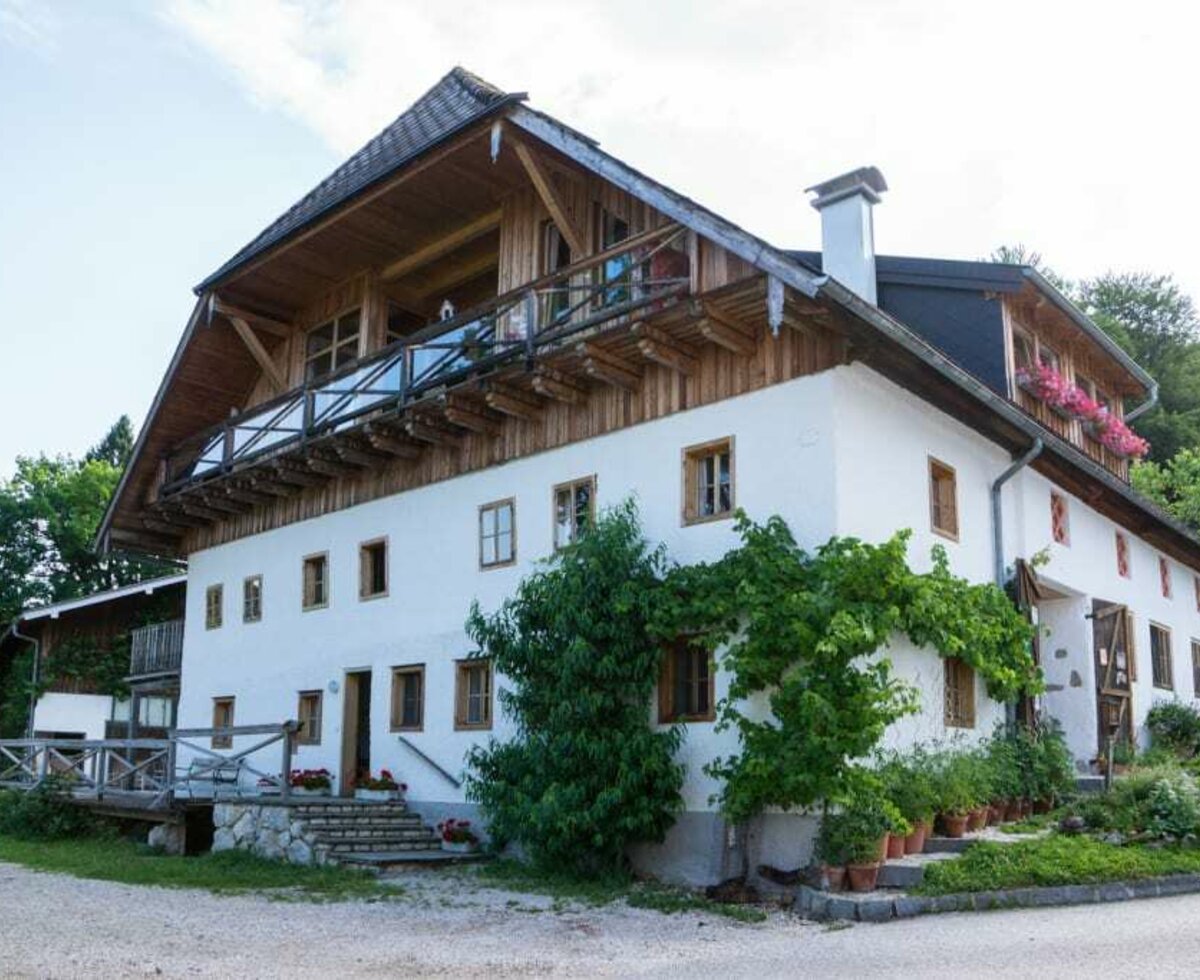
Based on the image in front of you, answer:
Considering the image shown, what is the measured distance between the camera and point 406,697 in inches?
719

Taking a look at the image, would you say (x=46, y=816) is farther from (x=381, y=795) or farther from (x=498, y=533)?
(x=498, y=533)

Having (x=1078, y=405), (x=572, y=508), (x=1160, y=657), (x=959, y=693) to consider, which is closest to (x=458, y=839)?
(x=572, y=508)

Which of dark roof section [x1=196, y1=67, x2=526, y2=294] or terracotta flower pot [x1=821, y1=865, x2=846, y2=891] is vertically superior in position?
dark roof section [x1=196, y1=67, x2=526, y2=294]

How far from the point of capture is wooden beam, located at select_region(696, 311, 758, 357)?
45.1 ft

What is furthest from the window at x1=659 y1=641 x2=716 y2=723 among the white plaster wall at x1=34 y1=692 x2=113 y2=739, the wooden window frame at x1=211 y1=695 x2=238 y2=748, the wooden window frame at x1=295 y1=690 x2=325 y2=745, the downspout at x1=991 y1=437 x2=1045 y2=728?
the white plaster wall at x1=34 y1=692 x2=113 y2=739

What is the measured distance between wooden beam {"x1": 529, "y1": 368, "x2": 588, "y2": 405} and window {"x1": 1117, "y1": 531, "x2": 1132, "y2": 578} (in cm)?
968

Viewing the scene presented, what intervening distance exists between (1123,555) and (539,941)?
13649 mm

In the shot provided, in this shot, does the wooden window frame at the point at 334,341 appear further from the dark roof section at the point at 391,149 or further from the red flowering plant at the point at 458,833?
the red flowering plant at the point at 458,833

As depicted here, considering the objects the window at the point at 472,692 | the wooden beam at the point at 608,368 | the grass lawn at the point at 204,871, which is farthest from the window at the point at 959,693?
the grass lawn at the point at 204,871

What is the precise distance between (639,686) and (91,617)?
73.6 ft

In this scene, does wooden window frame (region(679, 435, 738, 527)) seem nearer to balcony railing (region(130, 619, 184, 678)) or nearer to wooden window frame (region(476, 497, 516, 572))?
wooden window frame (region(476, 497, 516, 572))

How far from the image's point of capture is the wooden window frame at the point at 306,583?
20000 millimetres

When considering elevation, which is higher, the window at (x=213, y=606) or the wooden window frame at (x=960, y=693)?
the window at (x=213, y=606)

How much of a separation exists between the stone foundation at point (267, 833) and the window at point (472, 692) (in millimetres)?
2411
